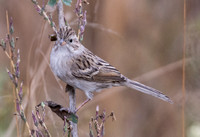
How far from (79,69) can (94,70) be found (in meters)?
0.16

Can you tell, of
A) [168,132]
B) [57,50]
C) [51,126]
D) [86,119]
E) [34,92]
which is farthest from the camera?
[168,132]

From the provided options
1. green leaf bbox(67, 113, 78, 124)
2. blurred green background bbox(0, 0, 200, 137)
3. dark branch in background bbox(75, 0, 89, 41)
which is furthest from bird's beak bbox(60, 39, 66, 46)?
blurred green background bbox(0, 0, 200, 137)

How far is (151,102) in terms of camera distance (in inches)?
181

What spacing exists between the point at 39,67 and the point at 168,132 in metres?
1.76

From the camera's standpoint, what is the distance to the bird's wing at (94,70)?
2.91m

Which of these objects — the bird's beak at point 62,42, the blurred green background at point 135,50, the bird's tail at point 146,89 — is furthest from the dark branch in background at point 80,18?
the blurred green background at point 135,50

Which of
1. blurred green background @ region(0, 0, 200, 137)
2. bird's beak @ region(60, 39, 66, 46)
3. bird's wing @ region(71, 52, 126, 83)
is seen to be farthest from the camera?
blurred green background @ region(0, 0, 200, 137)

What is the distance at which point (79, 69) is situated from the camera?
9.53ft

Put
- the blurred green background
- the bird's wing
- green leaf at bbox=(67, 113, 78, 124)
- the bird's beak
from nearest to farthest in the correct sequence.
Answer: green leaf at bbox=(67, 113, 78, 124), the bird's beak, the bird's wing, the blurred green background

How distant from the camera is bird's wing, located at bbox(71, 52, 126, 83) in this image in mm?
2906

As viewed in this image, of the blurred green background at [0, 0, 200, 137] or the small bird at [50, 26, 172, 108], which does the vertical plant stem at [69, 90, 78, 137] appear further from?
the blurred green background at [0, 0, 200, 137]

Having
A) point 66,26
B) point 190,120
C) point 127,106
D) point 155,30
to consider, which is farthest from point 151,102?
point 66,26

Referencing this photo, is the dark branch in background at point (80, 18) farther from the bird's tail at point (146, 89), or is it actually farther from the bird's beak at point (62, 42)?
the bird's tail at point (146, 89)

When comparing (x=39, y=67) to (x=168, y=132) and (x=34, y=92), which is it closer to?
(x=34, y=92)
